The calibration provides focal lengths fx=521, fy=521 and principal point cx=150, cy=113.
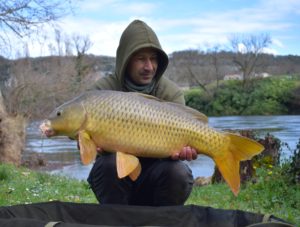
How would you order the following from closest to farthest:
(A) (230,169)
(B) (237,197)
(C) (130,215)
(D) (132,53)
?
(A) (230,169), (C) (130,215), (D) (132,53), (B) (237,197)

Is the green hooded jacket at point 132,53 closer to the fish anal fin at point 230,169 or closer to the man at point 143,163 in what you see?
the man at point 143,163

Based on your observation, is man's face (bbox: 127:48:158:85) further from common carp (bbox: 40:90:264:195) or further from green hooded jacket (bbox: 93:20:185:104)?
common carp (bbox: 40:90:264:195)

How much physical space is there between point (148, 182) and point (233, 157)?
68 cm

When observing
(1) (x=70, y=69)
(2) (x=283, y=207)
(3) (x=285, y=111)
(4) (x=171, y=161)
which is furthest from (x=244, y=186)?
(3) (x=285, y=111)

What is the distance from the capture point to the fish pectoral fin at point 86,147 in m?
2.73

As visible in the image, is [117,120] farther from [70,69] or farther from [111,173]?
[70,69]

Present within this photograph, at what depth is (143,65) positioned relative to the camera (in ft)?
11.0

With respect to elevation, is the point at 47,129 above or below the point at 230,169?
above

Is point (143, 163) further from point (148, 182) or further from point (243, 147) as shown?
point (243, 147)

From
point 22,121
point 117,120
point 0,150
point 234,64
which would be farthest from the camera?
point 234,64

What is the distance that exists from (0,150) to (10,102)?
7028 mm

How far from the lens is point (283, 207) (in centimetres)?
530

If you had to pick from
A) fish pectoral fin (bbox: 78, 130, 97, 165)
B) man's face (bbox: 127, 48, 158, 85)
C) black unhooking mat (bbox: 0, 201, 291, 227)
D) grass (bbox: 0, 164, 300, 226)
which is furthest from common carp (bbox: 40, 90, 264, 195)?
grass (bbox: 0, 164, 300, 226)

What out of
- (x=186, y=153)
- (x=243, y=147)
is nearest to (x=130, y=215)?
(x=186, y=153)
